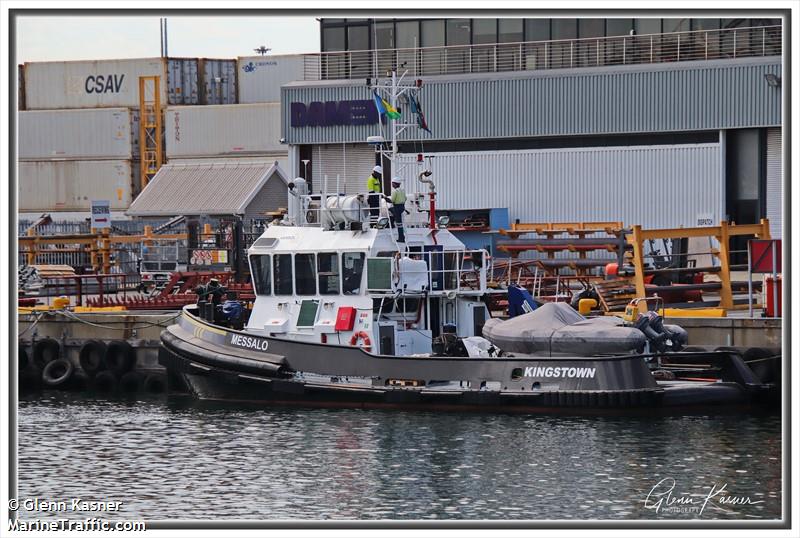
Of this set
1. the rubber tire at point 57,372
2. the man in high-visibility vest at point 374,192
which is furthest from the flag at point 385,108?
the rubber tire at point 57,372

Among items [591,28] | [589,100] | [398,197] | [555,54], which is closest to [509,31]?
[555,54]

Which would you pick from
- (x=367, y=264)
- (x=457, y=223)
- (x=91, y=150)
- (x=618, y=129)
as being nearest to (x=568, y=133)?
(x=618, y=129)

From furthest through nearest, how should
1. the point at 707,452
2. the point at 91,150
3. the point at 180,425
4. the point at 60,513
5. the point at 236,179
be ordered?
the point at 91,150, the point at 236,179, the point at 180,425, the point at 707,452, the point at 60,513

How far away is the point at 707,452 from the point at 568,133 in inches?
752

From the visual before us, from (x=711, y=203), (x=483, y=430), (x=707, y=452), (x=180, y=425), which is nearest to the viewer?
(x=707, y=452)

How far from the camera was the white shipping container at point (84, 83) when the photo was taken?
217 ft

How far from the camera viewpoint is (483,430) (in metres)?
20.2

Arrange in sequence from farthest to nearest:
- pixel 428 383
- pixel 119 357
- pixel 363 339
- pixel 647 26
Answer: pixel 647 26 < pixel 119 357 < pixel 363 339 < pixel 428 383

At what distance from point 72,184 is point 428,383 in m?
46.3

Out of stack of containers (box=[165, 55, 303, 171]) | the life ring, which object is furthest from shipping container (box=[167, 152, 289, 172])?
the life ring

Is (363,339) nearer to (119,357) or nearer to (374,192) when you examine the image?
(374,192)

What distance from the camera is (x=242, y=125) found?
204ft

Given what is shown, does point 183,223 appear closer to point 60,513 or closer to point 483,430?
point 483,430

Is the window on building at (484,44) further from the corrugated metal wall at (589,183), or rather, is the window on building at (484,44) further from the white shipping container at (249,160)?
the white shipping container at (249,160)
